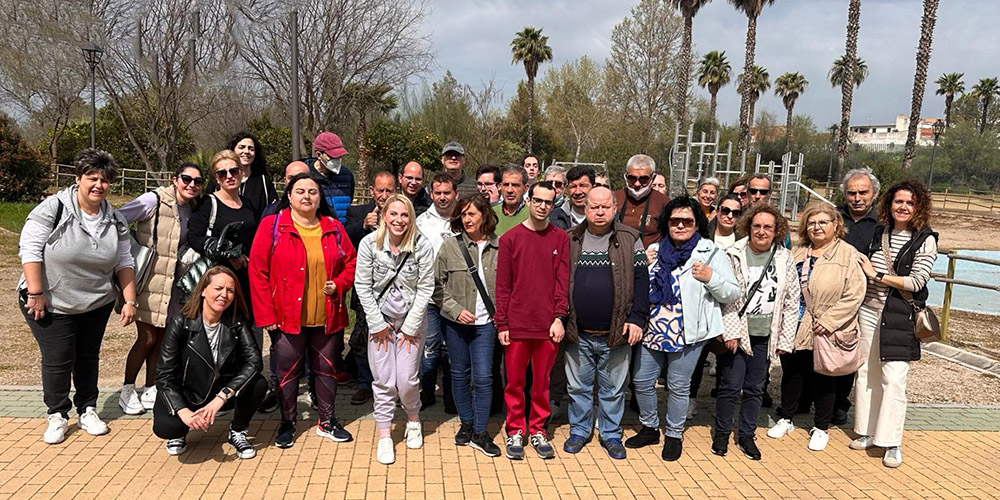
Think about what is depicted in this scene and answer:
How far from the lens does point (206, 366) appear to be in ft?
13.3

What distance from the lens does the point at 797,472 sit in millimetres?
4277

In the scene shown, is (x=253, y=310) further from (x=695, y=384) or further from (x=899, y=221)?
(x=899, y=221)

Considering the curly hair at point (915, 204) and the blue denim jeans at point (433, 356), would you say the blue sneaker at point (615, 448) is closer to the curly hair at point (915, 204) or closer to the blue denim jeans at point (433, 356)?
the blue denim jeans at point (433, 356)

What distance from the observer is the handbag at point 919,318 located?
434cm

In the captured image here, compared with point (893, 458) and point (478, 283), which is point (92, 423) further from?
point (893, 458)

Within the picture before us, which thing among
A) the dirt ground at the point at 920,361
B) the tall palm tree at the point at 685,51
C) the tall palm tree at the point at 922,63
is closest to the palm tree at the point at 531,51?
the tall palm tree at the point at 685,51

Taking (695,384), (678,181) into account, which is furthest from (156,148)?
(695,384)

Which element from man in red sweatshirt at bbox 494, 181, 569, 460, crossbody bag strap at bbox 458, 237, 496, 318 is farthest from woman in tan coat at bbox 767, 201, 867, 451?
crossbody bag strap at bbox 458, 237, 496, 318

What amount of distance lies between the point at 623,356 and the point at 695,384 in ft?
4.91

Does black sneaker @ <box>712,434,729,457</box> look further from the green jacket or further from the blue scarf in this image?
the green jacket

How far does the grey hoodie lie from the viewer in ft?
13.1

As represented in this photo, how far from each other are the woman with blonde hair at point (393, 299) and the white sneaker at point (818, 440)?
2978 millimetres

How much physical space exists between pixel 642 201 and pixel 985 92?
7009 cm

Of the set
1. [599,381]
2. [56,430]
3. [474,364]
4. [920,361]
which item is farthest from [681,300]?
[920,361]
